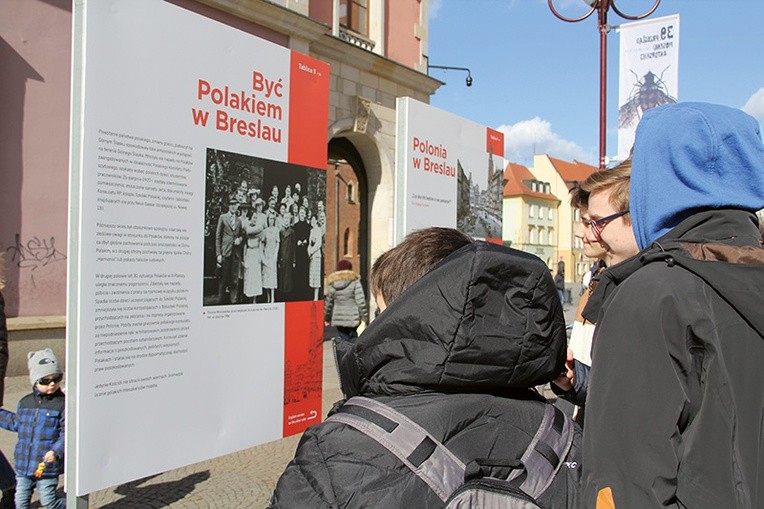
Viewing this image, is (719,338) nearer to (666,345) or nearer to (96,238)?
(666,345)

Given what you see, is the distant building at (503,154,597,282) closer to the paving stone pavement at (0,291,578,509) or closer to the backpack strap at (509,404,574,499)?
the paving stone pavement at (0,291,578,509)

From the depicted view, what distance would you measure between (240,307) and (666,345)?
249 centimetres

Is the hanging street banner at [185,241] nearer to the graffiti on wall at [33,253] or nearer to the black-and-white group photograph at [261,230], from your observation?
the black-and-white group photograph at [261,230]

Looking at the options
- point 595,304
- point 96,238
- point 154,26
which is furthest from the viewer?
point 154,26

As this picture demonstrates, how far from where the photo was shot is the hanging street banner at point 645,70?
8008mm

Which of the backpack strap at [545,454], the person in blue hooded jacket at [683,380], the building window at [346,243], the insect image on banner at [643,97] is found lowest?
the backpack strap at [545,454]

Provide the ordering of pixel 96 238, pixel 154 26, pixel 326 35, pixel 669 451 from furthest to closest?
pixel 326 35
pixel 154 26
pixel 96 238
pixel 669 451

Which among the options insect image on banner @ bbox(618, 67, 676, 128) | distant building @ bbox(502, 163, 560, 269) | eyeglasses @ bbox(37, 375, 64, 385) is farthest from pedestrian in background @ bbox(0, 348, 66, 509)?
distant building @ bbox(502, 163, 560, 269)

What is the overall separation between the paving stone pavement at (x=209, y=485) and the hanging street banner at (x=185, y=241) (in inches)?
59.6

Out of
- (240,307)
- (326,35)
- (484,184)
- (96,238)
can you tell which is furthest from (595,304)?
(326,35)

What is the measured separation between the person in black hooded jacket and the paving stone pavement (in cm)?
375

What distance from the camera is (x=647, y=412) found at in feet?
3.34

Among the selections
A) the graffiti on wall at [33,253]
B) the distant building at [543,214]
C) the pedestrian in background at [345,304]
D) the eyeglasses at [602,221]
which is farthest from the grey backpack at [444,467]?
the distant building at [543,214]

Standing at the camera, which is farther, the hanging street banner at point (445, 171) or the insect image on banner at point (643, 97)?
the insect image on banner at point (643, 97)
